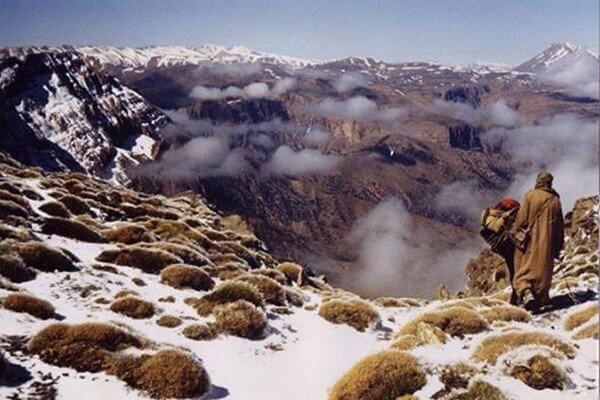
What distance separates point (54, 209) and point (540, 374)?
29904 millimetres

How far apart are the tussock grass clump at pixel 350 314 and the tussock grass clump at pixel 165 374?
8.72m

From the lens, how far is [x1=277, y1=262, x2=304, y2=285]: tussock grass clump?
117 feet

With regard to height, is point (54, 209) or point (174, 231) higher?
point (54, 209)

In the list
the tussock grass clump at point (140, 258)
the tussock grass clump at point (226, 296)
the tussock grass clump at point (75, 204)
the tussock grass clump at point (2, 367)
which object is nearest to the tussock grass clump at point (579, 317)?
the tussock grass clump at point (226, 296)

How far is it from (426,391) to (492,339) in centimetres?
412

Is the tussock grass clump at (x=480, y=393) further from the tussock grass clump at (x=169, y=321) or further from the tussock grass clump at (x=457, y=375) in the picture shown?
the tussock grass clump at (x=169, y=321)

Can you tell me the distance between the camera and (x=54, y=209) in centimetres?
3353

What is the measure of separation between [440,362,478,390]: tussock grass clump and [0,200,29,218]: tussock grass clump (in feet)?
80.9

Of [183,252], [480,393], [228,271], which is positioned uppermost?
[480,393]

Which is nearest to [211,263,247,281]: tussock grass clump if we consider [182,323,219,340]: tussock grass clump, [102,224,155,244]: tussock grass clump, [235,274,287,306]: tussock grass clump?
[235,274,287,306]: tussock grass clump

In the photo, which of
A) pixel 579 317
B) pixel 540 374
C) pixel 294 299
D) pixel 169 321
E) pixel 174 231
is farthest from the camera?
pixel 174 231

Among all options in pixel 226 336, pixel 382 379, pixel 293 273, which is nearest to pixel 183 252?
pixel 293 273

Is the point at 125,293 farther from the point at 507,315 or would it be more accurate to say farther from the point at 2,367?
the point at 507,315

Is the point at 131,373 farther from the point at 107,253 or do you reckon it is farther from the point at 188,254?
the point at 188,254
